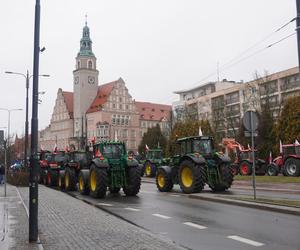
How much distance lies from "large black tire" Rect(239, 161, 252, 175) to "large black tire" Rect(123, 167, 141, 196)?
64.5 feet

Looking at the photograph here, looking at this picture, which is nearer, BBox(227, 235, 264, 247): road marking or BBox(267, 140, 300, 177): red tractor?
BBox(227, 235, 264, 247): road marking

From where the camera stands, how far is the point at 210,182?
20391mm

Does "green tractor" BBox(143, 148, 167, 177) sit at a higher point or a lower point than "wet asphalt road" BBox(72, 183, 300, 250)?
higher

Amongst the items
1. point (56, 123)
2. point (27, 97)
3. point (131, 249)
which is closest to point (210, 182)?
point (131, 249)

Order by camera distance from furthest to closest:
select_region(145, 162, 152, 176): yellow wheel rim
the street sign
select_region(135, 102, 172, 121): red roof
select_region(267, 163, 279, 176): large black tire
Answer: select_region(135, 102, 172, 121): red roof, select_region(145, 162, 152, 176): yellow wheel rim, select_region(267, 163, 279, 176): large black tire, the street sign

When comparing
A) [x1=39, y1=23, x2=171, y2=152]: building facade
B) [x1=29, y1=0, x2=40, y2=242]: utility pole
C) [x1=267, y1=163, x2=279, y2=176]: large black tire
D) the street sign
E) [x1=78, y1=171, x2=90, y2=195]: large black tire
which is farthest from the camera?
[x1=39, y1=23, x2=171, y2=152]: building facade

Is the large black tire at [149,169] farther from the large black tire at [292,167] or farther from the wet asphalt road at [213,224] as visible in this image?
the wet asphalt road at [213,224]

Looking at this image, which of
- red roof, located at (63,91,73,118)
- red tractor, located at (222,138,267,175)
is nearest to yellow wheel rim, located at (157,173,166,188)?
red tractor, located at (222,138,267,175)

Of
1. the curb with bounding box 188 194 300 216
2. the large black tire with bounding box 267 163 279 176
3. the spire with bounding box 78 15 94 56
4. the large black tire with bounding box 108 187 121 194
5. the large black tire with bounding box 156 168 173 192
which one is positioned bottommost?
the curb with bounding box 188 194 300 216

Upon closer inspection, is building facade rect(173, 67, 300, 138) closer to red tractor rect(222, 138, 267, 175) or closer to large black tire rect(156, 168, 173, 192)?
red tractor rect(222, 138, 267, 175)

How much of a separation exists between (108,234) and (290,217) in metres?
4.87

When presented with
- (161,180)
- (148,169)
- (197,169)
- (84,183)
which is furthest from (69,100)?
(197,169)

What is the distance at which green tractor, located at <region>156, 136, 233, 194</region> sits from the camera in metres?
19.6

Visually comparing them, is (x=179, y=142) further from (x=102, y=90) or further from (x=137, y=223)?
(x=102, y=90)
